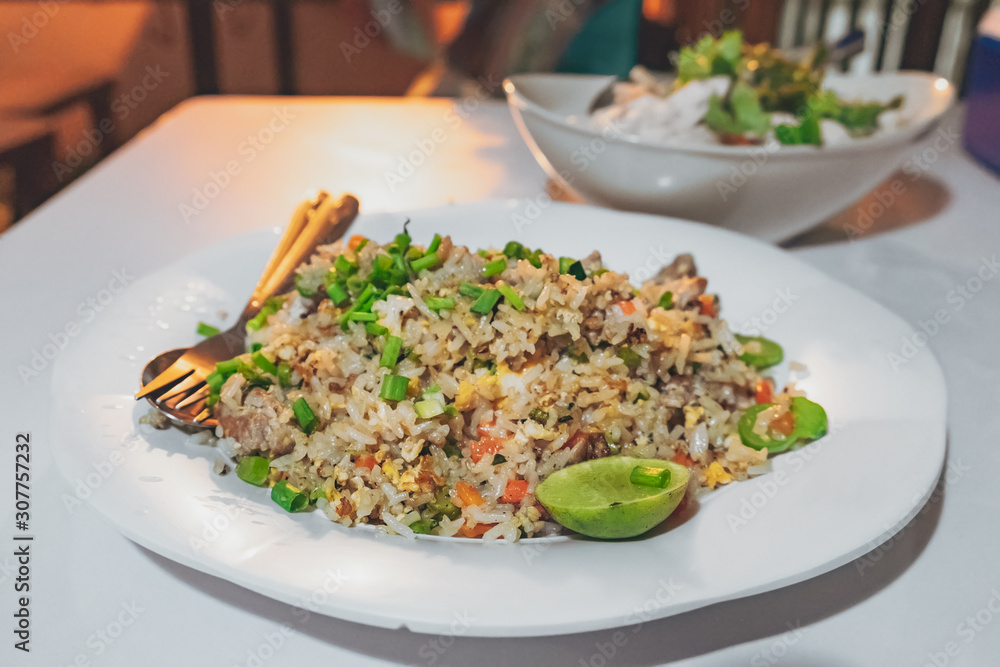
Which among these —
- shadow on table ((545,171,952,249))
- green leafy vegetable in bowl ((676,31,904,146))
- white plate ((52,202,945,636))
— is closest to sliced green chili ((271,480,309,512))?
white plate ((52,202,945,636))

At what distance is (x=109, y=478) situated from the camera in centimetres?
111

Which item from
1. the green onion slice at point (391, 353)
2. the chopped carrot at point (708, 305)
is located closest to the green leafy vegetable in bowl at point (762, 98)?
the chopped carrot at point (708, 305)

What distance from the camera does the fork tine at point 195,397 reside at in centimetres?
135

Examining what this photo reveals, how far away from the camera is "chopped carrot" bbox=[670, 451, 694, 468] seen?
1324 mm

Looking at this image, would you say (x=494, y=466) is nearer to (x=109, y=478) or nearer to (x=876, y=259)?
(x=109, y=478)

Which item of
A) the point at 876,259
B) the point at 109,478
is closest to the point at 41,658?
the point at 109,478

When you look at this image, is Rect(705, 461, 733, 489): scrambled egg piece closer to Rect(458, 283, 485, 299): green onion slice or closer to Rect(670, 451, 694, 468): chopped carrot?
Rect(670, 451, 694, 468): chopped carrot

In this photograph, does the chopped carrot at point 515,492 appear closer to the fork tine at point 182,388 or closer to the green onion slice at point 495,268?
the green onion slice at point 495,268

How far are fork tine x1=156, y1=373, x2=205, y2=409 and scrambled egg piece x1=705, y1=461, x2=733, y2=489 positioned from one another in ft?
3.07

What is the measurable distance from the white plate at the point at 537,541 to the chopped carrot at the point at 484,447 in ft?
0.71

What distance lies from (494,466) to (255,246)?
37.3 inches

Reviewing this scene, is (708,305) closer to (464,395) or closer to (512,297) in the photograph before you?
(512,297)

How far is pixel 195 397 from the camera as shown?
1397 millimetres

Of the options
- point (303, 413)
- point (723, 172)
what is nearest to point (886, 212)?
point (723, 172)
